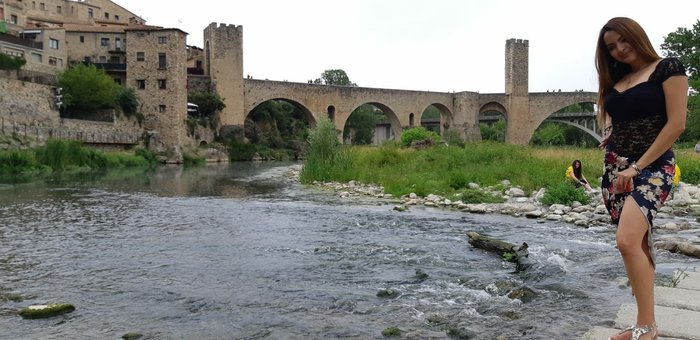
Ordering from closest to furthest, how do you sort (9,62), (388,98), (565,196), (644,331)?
(644,331), (565,196), (9,62), (388,98)

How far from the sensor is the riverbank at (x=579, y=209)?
8211mm

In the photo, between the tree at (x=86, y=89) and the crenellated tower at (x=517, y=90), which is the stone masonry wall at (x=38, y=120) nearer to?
the tree at (x=86, y=89)

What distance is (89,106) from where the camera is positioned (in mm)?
38094

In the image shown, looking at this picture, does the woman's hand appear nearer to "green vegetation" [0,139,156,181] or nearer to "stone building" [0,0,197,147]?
"green vegetation" [0,139,156,181]

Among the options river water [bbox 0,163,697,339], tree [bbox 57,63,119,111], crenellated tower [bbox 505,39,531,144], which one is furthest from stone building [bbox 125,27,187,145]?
river water [bbox 0,163,697,339]

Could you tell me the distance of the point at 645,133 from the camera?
2812 millimetres

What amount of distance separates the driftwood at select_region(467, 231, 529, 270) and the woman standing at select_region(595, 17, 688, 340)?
3.50 metres

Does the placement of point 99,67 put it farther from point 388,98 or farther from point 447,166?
point 447,166

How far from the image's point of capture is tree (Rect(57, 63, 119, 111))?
1467 inches

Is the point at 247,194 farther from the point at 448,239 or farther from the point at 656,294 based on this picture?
the point at 656,294

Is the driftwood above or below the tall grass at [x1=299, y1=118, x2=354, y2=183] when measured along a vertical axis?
below

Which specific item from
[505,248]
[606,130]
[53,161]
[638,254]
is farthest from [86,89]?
[638,254]

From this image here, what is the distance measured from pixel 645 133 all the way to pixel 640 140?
0.04 m

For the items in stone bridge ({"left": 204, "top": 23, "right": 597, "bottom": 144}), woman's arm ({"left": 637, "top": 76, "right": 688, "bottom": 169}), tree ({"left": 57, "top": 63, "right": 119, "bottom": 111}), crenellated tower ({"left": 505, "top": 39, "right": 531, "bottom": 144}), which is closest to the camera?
woman's arm ({"left": 637, "top": 76, "right": 688, "bottom": 169})
